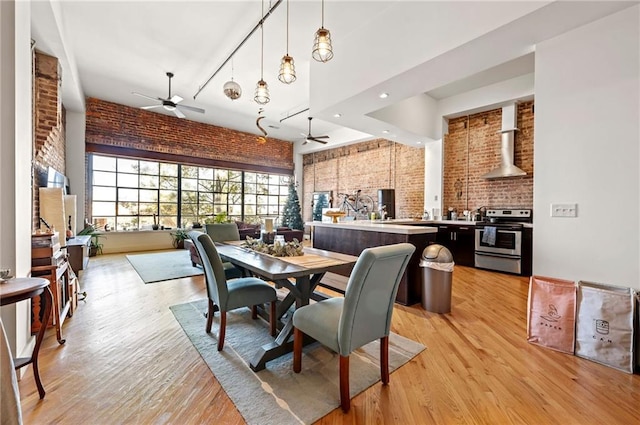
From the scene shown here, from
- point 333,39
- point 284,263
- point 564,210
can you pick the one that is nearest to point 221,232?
point 284,263

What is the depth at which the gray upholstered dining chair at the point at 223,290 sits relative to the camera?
85.0 inches

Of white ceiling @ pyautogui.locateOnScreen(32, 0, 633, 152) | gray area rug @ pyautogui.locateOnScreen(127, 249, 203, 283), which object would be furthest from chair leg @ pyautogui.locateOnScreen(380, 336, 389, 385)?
gray area rug @ pyautogui.locateOnScreen(127, 249, 203, 283)

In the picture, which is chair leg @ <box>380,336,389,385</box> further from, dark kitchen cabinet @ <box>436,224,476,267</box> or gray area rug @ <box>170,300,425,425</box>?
dark kitchen cabinet @ <box>436,224,476,267</box>

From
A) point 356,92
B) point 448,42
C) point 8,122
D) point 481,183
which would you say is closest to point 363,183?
point 481,183

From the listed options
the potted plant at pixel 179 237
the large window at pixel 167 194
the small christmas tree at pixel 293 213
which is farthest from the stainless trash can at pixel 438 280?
the large window at pixel 167 194

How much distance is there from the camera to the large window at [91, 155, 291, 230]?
686 cm

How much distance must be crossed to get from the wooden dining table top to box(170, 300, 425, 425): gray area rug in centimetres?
69

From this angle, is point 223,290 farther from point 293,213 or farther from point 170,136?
point 170,136

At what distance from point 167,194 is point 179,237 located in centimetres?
134

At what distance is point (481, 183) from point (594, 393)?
4731 millimetres

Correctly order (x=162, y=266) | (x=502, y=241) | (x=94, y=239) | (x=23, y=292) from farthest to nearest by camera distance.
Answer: (x=94, y=239) < (x=162, y=266) < (x=502, y=241) < (x=23, y=292)

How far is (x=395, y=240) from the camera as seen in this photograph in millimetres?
3383

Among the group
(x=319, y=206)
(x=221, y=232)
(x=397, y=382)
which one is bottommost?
(x=397, y=382)

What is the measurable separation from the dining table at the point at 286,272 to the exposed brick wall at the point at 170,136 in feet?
20.2
